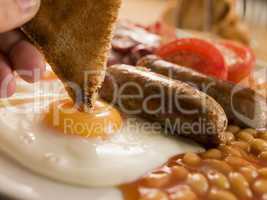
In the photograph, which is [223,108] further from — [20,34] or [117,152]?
[20,34]

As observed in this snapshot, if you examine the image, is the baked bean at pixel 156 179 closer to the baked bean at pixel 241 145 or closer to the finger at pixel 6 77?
the baked bean at pixel 241 145

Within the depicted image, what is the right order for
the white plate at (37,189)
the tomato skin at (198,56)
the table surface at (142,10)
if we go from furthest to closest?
the table surface at (142,10) < the tomato skin at (198,56) < the white plate at (37,189)

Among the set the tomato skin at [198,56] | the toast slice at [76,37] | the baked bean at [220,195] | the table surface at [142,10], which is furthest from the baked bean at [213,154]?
the table surface at [142,10]

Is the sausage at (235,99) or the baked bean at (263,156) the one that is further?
the sausage at (235,99)

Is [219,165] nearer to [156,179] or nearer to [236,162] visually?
[236,162]

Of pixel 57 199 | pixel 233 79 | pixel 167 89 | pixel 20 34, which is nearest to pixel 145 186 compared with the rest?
pixel 57 199

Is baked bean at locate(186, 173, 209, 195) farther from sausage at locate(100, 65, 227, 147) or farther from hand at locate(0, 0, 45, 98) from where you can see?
hand at locate(0, 0, 45, 98)

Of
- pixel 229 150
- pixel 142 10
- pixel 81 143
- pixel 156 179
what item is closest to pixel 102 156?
pixel 81 143
